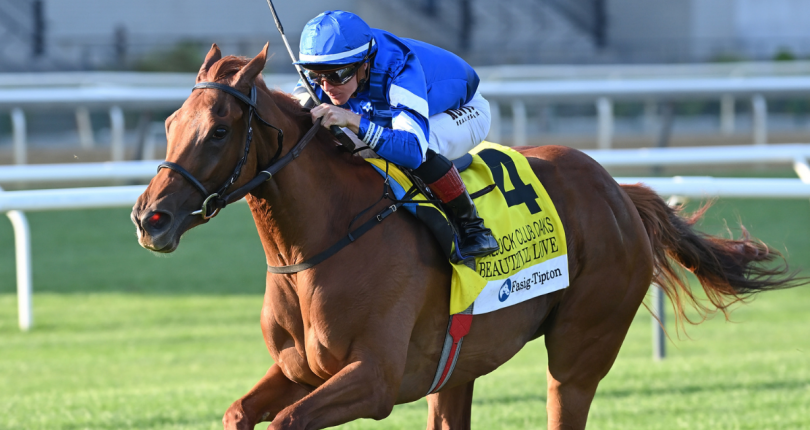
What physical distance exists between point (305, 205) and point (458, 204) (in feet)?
1.71

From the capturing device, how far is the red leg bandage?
9.39 ft

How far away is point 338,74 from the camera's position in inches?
108

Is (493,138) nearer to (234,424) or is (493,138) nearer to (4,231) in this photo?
(4,231)

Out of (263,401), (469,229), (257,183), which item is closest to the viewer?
(257,183)

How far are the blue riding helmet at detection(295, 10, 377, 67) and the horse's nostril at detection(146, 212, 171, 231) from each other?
2.23 feet

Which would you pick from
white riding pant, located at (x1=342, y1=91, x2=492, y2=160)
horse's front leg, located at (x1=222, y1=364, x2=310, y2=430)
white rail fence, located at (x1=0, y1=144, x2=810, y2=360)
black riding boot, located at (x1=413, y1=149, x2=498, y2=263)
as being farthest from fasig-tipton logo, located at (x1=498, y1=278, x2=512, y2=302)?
white rail fence, located at (x1=0, y1=144, x2=810, y2=360)

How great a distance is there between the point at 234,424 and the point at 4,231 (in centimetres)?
780

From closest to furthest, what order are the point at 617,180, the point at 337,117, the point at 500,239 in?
1. the point at 337,117
2. the point at 500,239
3. the point at 617,180

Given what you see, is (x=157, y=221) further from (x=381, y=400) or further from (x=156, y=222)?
(x=381, y=400)

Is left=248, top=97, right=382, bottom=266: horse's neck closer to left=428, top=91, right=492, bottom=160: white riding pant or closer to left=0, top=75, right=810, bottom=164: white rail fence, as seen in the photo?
left=428, top=91, right=492, bottom=160: white riding pant

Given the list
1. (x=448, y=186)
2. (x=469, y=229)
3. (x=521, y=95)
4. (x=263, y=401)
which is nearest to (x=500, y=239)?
(x=469, y=229)

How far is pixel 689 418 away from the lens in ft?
13.7

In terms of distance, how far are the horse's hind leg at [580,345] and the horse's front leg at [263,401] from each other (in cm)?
104

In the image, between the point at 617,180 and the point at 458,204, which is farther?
Answer: the point at 617,180
